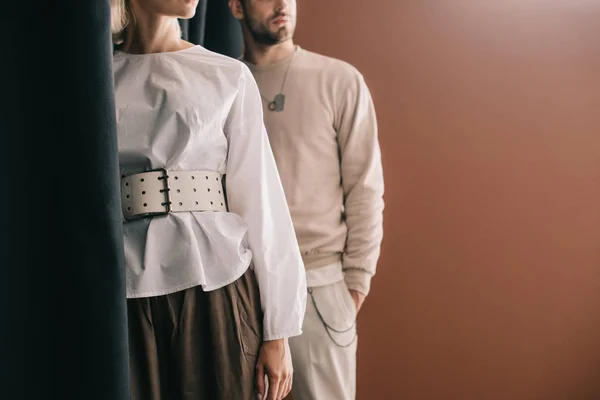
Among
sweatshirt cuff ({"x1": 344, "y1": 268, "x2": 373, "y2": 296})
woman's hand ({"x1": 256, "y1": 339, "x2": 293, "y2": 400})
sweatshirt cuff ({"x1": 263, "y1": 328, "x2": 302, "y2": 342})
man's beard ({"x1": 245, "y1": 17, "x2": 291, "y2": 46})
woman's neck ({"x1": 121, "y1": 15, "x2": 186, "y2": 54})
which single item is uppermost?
man's beard ({"x1": 245, "y1": 17, "x2": 291, "y2": 46})

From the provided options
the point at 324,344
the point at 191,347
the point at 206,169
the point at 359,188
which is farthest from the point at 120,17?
the point at 324,344

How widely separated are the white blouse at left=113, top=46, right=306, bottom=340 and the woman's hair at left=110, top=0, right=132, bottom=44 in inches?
1.4

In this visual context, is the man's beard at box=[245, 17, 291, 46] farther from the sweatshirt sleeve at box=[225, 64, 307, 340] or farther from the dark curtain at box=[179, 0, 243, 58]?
the sweatshirt sleeve at box=[225, 64, 307, 340]

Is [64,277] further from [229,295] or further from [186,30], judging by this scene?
[186,30]

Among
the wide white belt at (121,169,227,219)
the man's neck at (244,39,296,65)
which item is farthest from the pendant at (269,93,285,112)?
the wide white belt at (121,169,227,219)

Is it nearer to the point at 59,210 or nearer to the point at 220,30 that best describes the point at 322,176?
the point at 220,30

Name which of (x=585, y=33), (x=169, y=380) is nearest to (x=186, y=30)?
(x=169, y=380)

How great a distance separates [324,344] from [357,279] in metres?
0.17

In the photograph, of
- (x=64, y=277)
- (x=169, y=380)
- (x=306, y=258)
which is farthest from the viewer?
(x=306, y=258)

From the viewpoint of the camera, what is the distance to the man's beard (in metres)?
1.75

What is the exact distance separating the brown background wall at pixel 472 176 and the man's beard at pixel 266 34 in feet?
1.57

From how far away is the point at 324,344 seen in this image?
1.68 meters

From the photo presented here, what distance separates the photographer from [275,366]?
1.07 metres

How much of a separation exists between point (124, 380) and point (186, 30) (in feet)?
2.74
